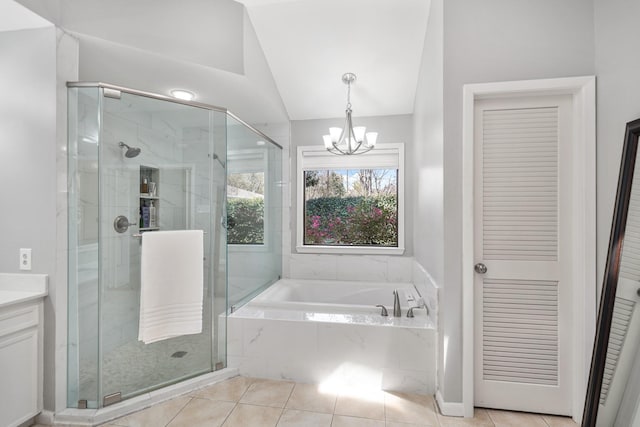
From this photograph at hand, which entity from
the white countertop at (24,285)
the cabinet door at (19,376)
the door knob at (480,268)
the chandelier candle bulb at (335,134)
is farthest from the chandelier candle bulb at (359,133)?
the cabinet door at (19,376)

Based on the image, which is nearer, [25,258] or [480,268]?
[25,258]

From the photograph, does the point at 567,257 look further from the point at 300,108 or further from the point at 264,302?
the point at 300,108

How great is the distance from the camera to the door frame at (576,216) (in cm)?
171

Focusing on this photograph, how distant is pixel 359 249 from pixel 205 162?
187cm

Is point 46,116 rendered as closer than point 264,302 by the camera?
Yes

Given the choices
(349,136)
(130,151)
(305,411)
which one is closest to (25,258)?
(130,151)

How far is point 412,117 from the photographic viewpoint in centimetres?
326

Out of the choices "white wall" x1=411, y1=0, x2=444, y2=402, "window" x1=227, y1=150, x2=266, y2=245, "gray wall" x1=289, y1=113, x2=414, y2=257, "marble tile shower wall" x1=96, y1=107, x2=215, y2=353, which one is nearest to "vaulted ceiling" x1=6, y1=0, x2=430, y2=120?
"gray wall" x1=289, y1=113, x2=414, y2=257

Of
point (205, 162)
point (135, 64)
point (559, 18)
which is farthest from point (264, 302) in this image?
point (559, 18)

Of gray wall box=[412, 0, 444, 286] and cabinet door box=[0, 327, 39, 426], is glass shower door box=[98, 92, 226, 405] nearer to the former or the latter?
cabinet door box=[0, 327, 39, 426]

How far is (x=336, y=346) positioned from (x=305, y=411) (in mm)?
441

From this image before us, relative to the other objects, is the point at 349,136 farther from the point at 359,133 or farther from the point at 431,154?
the point at 431,154

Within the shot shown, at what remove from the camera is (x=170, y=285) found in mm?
2020

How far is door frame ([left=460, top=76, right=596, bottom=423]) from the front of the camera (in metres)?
1.71
